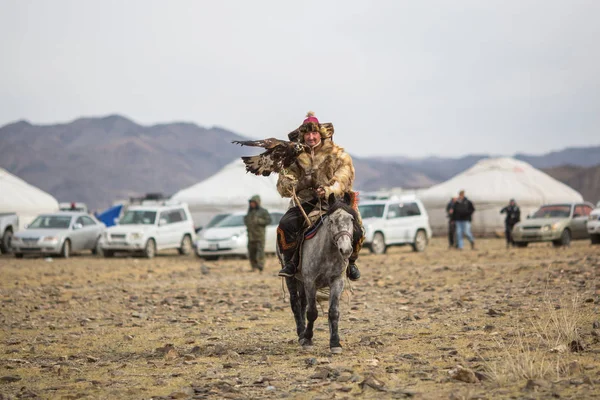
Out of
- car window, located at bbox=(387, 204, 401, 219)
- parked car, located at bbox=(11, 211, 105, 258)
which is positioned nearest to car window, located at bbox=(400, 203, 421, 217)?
car window, located at bbox=(387, 204, 401, 219)

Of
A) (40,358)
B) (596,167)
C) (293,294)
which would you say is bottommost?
(40,358)

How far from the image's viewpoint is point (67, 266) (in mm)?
25578

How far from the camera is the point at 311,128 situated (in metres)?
9.52

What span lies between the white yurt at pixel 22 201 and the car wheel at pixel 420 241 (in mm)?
17289

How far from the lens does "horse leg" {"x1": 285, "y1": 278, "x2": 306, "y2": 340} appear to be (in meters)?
9.77

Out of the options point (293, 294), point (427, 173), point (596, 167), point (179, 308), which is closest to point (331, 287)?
point (293, 294)

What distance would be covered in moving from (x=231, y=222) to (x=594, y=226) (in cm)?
1231

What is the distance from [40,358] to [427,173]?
183362mm

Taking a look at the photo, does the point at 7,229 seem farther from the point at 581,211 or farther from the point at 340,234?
the point at 340,234

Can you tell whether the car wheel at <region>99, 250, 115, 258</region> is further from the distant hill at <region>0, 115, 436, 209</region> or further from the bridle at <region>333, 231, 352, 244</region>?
the distant hill at <region>0, 115, 436, 209</region>

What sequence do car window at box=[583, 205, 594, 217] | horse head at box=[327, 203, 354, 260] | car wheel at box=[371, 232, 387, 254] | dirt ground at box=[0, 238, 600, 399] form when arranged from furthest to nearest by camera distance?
car window at box=[583, 205, 594, 217]
car wheel at box=[371, 232, 387, 254]
horse head at box=[327, 203, 354, 260]
dirt ground at box=[0, 238, 600, 399]

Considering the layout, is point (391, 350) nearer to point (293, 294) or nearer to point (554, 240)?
point (293, 294)

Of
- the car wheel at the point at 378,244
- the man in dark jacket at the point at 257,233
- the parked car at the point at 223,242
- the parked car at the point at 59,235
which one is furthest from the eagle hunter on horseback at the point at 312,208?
the parked car at the point at 59,235

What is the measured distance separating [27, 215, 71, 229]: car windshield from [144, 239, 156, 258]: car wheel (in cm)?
335
